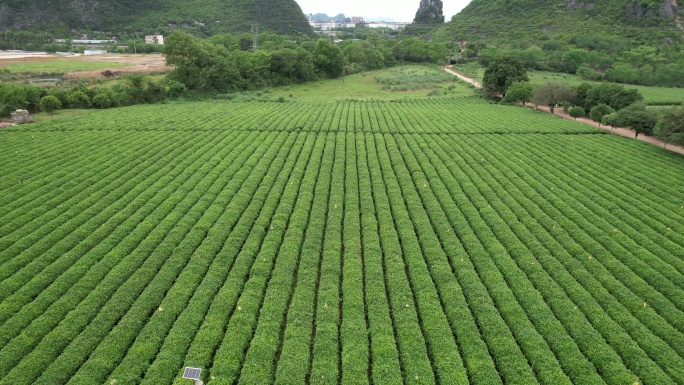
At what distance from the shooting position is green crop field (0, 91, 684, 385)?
13.8m

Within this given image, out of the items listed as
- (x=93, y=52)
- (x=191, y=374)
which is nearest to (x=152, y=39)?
(x=93, y=52)

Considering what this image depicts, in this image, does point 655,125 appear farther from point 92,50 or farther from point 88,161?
point 92,50

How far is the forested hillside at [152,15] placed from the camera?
13050 centimetres

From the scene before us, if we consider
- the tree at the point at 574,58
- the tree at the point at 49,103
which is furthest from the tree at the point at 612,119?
the tree at the point at 49,103

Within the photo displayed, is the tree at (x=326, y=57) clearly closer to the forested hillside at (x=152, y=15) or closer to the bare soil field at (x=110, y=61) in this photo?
the bare soil field at (x=110, y=61)

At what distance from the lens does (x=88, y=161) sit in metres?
31.6

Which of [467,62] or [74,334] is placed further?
[467,62]

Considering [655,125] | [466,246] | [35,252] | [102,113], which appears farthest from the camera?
[102,113]

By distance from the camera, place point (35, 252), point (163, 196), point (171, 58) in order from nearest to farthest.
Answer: point (35, 252)
point (163, 196)
point (171, 58)

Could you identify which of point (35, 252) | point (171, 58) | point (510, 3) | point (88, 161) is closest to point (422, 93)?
point (171, 58)

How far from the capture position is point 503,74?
69750 millimetres

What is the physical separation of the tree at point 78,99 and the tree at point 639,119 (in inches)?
2810

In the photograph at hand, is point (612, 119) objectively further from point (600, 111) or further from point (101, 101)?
point (101, 101)

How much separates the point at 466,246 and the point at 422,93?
214 feet
